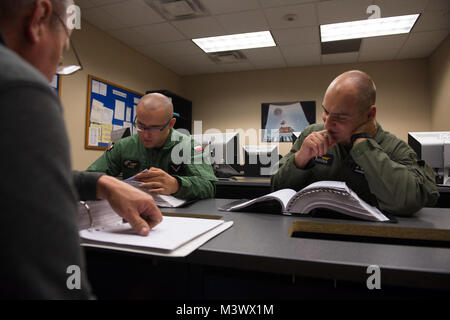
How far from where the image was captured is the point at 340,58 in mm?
4410

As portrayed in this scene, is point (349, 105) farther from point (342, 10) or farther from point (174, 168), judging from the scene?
point (342, 10)

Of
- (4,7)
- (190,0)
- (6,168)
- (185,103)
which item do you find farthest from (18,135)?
(185,103)

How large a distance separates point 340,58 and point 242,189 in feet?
10.8

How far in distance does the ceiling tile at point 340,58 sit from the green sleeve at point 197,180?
3.42 m

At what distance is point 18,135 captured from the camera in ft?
0.87

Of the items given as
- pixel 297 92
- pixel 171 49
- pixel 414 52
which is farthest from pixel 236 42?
pixel 414 52

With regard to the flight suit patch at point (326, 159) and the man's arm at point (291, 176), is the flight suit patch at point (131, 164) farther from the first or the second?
the flight suit patch at point (326, 159)

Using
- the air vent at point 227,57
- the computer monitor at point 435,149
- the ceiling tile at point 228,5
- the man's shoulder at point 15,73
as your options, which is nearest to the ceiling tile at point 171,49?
the air vent at point 227,57

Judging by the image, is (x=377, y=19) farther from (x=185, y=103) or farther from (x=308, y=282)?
(x=308, y=282)

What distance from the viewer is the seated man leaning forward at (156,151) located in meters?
Answer: 1.62

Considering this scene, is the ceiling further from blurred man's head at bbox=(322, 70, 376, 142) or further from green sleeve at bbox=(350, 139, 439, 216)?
green sleeve at bbox=(350, 139, 439, 216)

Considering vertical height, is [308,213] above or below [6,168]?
below

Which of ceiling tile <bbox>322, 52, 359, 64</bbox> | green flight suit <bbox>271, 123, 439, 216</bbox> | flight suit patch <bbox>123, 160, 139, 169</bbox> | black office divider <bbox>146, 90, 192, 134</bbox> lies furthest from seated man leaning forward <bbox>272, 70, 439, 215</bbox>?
black office divider <bbox>146, 90, 192, 134</bbox>
